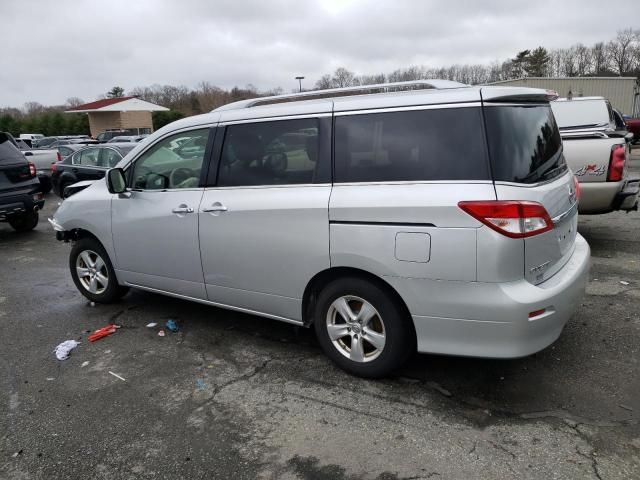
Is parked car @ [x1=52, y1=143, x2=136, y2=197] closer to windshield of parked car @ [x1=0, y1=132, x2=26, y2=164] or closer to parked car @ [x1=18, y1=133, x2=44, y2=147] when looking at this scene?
windshield of parked car @ [x1=0, y1=132, x2=26, y2=164]

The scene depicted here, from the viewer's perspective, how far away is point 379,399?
3.27m

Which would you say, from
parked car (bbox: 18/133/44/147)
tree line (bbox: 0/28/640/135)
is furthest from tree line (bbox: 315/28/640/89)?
parked car (bbox: 18/133/44/147)

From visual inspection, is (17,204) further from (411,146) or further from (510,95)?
(510,95)

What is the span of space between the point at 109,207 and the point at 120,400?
208cm

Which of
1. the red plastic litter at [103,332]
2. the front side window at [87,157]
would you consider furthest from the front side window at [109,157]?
the red plastic litter at [103,332]

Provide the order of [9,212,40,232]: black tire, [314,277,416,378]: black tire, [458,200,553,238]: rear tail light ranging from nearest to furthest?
1. [458,200,553,238]: rear tail light
2. [314,277,416,378]: black tire
3. [9,212,40,232]: black tire

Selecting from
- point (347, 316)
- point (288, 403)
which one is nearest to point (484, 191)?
point (347, 316)

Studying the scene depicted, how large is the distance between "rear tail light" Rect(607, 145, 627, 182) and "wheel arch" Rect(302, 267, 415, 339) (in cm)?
435

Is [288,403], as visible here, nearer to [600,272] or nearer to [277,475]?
[277,475]

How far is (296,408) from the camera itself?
10.6 feet

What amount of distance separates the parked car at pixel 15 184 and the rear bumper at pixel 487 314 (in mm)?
8047

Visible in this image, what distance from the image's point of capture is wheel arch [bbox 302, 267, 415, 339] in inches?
127

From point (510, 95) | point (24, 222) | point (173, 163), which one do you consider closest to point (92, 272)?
point (173, 163)

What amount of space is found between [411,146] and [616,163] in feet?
14.0
